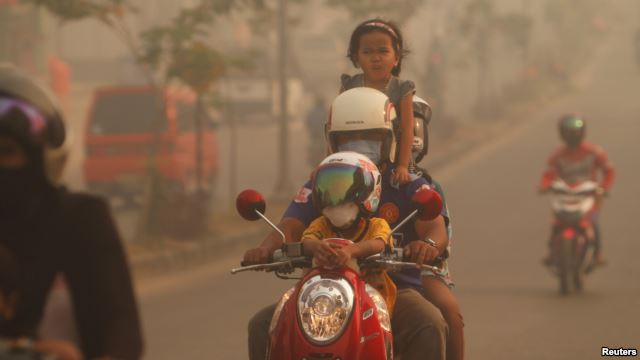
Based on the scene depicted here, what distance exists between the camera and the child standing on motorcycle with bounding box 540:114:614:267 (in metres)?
13.1

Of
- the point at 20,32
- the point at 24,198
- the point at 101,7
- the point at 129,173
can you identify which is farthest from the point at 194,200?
the point at 20,32

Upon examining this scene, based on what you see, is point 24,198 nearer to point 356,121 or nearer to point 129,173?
point 356,121

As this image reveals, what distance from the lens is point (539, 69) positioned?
57.2m

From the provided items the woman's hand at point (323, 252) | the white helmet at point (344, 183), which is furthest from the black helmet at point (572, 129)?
the woman's hand at point (323, 252)

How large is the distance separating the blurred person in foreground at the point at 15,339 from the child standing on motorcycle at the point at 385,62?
3.36 meters

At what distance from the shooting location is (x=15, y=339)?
339 centimetres

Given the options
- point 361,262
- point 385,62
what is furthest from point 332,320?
point 385,62

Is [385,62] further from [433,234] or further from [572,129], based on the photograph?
[572,129]

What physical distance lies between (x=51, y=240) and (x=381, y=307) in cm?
205

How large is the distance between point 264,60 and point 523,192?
71.0ft

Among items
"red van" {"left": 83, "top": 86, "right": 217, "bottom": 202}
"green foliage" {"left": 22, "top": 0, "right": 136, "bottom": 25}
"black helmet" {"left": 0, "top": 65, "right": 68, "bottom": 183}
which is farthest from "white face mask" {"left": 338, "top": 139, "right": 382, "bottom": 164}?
"red van" {"left": 83, "top": 86, "right": 217, "bottom": 202}

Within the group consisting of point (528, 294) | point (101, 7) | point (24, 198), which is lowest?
point (528, 294)

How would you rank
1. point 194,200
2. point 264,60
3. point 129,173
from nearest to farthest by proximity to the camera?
point 194,200
point 129,173
point 264,60

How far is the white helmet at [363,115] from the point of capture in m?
6.19
